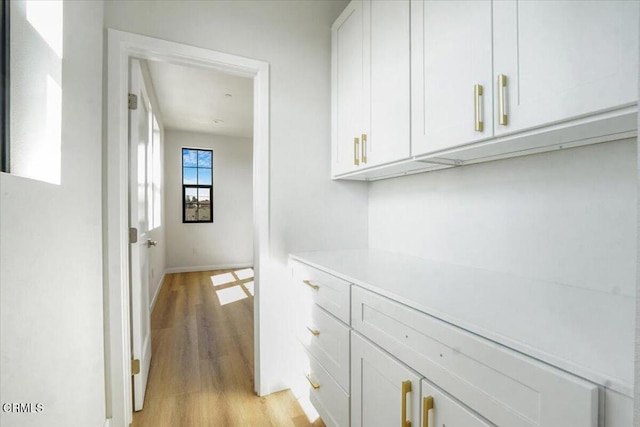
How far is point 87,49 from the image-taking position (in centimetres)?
132

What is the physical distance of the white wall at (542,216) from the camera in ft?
3.09

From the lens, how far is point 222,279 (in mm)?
5047

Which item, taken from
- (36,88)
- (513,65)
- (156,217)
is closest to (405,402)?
(513,65)

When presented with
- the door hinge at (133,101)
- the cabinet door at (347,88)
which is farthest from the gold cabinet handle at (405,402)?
the door hinge at (133,101)

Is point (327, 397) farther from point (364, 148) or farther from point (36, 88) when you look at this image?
point (36, 88)

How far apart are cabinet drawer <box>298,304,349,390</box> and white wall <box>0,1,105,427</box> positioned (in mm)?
1010

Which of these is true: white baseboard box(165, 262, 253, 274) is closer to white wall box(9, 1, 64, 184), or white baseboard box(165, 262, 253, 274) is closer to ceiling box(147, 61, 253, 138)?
ceiling box(147, 61, 253, 138)

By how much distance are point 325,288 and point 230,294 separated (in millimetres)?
3064

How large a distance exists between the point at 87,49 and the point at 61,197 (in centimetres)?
74

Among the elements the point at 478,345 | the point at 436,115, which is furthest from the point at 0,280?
the point at 436,115

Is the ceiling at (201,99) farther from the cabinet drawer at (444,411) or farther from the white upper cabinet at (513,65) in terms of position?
the cabinet drawer at (444,411)

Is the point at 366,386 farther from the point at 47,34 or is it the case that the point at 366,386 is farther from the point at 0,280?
the point at 47,34

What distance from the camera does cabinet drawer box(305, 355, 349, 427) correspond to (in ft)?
4.35

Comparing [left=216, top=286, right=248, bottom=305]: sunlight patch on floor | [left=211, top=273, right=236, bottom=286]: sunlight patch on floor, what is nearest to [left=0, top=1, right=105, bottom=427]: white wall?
[left=216, top=286, right=248, bottom=305]: sunlight patch on floor
